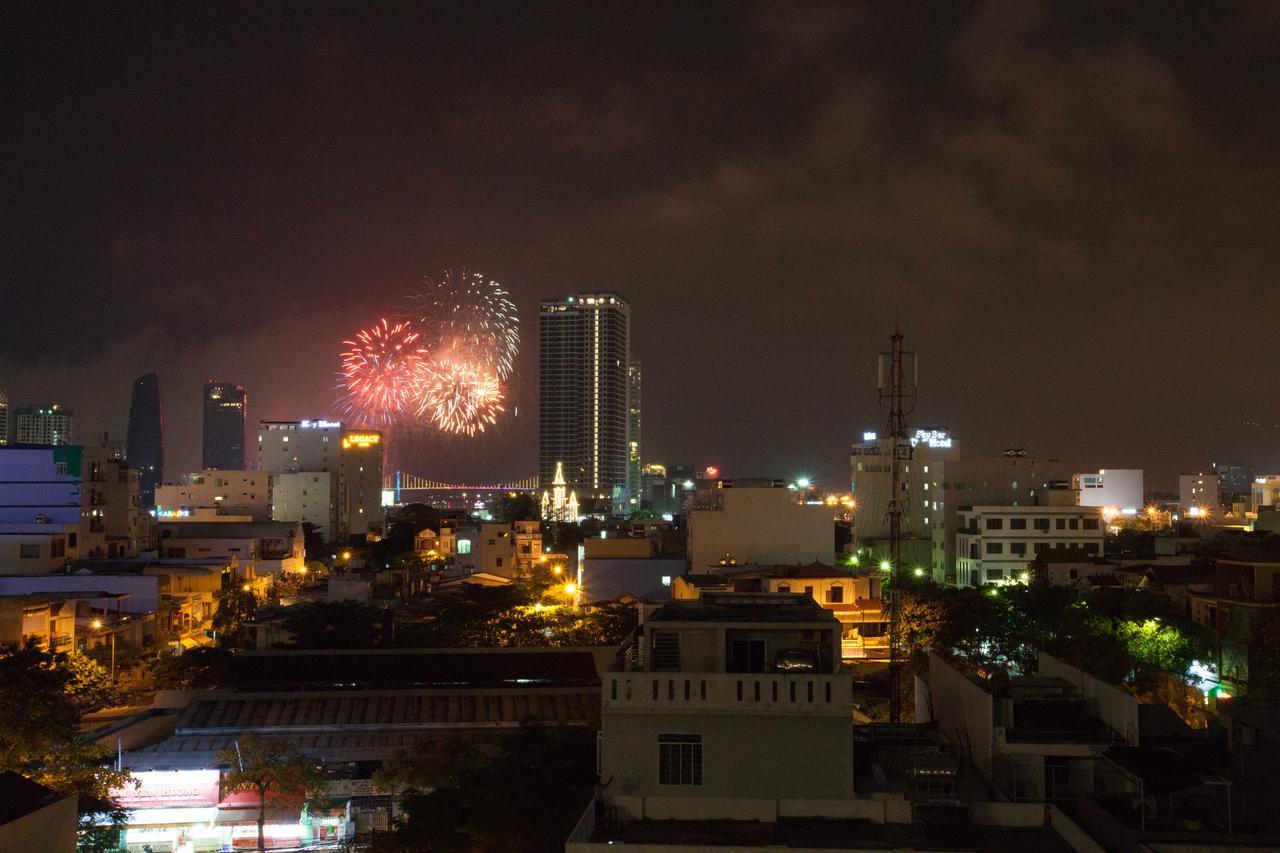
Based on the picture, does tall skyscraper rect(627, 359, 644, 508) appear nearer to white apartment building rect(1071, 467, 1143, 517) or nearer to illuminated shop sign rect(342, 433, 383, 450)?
illuminated shop sign rect(342, 433, 383, 450)

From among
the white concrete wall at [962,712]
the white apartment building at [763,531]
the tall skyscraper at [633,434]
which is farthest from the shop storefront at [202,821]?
the tall skyscraper at [633,434]

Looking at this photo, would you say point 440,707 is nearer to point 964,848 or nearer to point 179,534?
point 964,848

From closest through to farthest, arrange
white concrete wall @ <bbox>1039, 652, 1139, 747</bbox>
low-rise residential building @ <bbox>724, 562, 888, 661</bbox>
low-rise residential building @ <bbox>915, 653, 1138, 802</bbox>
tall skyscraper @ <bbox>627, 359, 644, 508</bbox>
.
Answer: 1. low-rise residential building @ <bbox>915, 653, 1138, 802</bbox>
2. white concrete wall @ <bbox>1039, 652, 1139, 747</bbox>
3. low-rise residential building @ <bbox>724, 562, 888, 661</bbox>
4. tall skyscraper @ <bbox>627, 359, 644, 508</bbox>

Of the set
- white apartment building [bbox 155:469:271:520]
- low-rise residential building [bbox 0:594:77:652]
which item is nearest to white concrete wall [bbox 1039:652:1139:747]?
low-rise residential building [bbox 0:594:77:652]

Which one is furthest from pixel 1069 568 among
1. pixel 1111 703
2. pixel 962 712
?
pixel 962 712

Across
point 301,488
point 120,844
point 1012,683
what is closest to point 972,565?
point 1012,683

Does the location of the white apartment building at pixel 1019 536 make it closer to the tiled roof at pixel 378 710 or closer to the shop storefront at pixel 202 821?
the tiled roof at pixel 378 710
